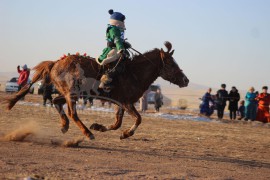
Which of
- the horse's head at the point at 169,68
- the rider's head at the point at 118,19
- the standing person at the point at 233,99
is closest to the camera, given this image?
the rider's head at the point at 118,19

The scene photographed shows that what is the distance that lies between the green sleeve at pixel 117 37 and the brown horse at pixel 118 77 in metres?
0.53

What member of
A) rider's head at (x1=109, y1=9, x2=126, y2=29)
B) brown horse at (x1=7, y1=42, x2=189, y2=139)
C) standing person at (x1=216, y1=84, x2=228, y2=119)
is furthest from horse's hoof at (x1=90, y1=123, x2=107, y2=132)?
standing person at (x1=216, y1=84, x2=228, y2=119)

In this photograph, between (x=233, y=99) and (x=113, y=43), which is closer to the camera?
(x=113, y=43)

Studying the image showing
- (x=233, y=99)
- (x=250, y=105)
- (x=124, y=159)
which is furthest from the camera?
(x=233, y=99)

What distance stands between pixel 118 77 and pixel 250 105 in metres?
16.8

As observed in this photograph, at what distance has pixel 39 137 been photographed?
35.0ft

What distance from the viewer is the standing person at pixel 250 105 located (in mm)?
25719

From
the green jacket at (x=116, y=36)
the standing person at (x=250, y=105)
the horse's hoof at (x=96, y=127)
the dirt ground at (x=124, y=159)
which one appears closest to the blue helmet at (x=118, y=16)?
the green jacket at (x=116, y=36)

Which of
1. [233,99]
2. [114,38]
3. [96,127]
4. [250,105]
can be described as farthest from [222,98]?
[96,127]

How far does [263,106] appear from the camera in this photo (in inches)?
1000

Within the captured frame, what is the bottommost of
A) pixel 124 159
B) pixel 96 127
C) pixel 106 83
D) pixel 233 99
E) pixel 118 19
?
pixel 124 159

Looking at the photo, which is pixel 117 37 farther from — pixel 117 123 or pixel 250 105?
pixel 250 105

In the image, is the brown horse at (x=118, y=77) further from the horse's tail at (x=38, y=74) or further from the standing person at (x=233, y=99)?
the standing person at (x=233, y=99)

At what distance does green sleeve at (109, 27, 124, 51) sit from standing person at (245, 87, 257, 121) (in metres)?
16.7
